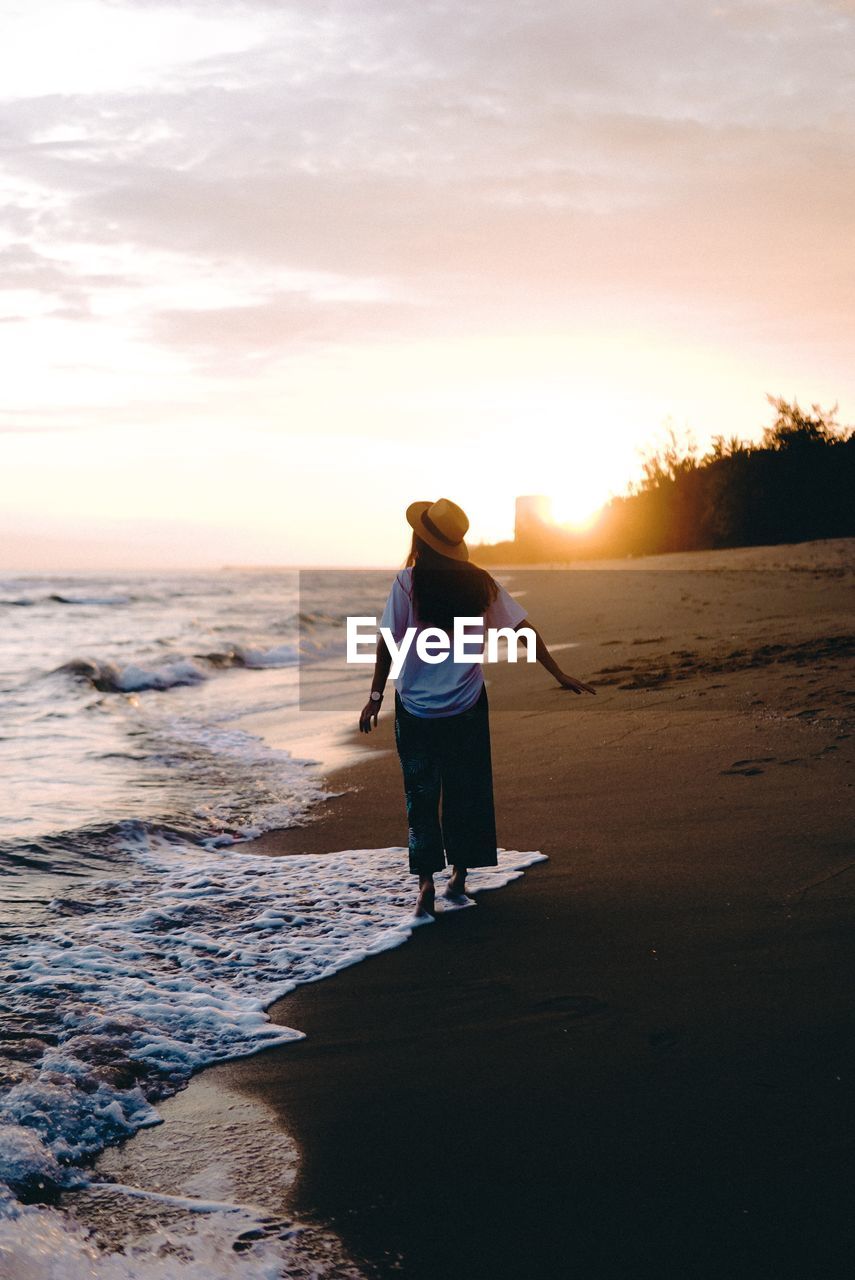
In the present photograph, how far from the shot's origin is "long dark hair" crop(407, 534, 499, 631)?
4492 millimetres

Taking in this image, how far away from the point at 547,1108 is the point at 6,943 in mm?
2597

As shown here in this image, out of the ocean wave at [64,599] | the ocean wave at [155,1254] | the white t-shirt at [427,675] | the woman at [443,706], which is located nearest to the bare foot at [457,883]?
the woman at [443,706]

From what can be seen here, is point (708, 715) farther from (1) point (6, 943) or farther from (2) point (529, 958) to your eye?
(1) point (6, 943)

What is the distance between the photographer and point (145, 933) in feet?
14.4

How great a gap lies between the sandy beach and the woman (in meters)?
0.31

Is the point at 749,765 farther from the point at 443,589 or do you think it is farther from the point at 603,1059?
the point at 603,1059

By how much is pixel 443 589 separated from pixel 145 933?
2056 mm

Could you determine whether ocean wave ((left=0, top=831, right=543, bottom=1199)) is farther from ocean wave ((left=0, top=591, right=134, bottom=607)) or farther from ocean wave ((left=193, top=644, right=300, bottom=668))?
ocean wave ((left=0, top=591, right=134, bottom=607))

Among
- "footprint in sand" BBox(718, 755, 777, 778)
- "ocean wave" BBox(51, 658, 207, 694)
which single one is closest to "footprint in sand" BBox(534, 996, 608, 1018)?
"footprint in sand" BBox(718, 755, 777, 778)

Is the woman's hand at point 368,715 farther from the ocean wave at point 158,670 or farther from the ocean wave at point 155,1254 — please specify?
the ocean wave at point 158,670

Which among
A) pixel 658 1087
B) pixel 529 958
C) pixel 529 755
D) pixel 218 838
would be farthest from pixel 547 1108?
pixel 529 755

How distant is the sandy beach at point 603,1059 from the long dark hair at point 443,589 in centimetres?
132

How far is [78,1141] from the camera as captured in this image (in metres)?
2.70

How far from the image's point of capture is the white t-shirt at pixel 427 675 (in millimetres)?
4535
